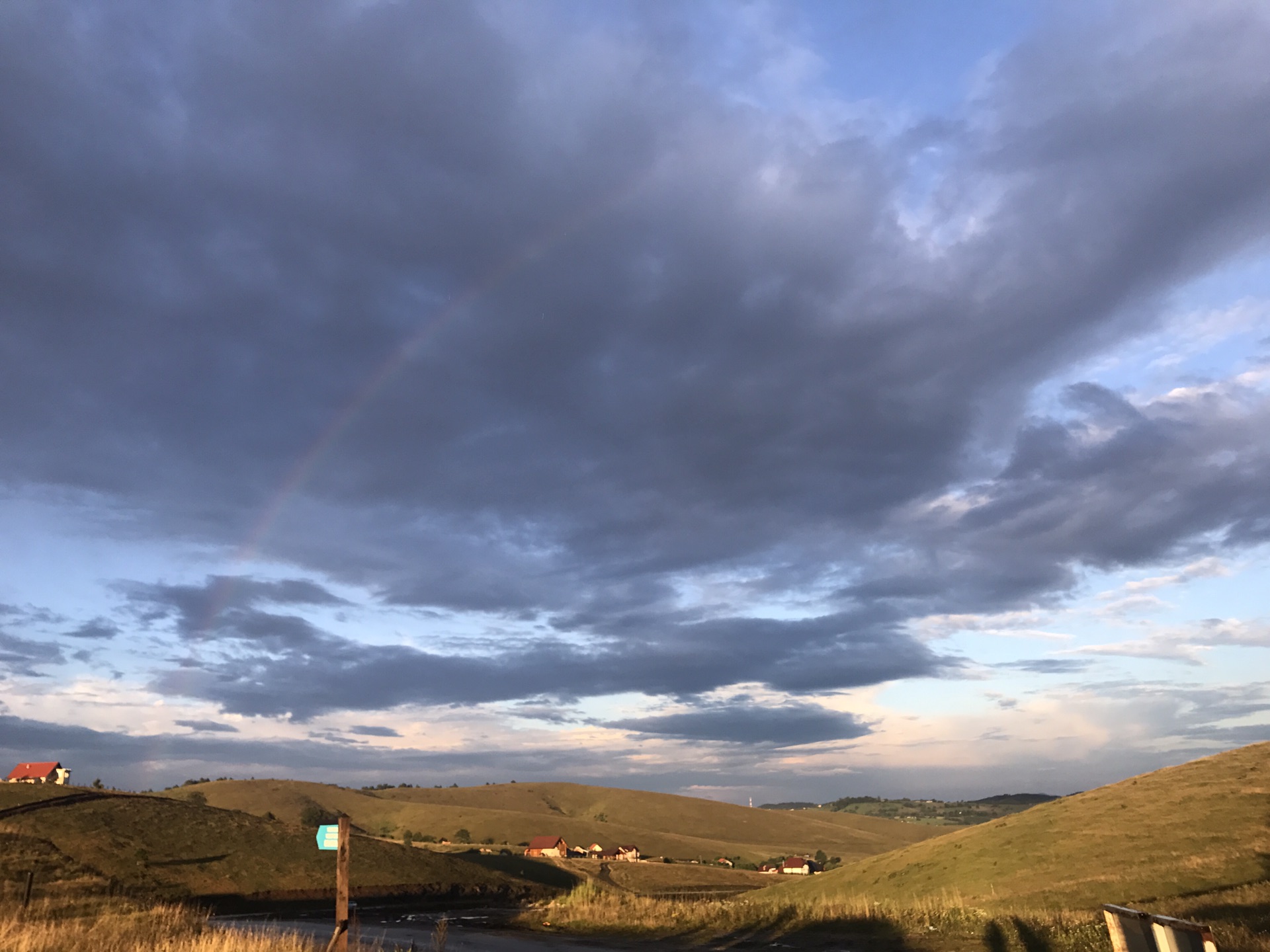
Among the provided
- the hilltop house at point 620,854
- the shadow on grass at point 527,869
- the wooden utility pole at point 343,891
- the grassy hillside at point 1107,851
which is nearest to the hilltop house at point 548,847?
the hilltop house at point 620,854

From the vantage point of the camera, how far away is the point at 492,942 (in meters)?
31.4

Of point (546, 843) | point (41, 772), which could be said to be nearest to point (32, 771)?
point (41, 772)

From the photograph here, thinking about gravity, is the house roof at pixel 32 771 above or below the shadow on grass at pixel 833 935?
above

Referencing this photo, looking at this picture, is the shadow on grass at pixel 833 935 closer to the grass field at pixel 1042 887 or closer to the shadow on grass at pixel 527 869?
the grass field at pixel 1042 887

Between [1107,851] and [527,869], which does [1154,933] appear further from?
[527,869]

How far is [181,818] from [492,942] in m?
41.5

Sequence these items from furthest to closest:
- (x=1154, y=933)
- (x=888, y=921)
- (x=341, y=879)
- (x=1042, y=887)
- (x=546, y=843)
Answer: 1. (x=546, y=843)
2. (x=1042, y=887)
3. (x=888, y=921)
4. (x=341, y=879)
5. (x=1154, y=933)

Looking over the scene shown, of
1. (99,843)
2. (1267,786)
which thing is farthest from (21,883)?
(1267,786)

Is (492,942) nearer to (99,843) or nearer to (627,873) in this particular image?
(99,843)

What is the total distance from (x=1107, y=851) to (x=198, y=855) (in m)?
52.5

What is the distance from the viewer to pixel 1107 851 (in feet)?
123

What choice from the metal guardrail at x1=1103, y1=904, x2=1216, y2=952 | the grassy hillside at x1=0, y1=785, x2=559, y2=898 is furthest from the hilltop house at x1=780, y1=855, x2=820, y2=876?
the metal guardrail at x1=1103, y1=904, x2=1216, y2=952

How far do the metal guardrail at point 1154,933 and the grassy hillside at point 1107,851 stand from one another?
90.2 ft

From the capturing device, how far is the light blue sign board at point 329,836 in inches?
516
